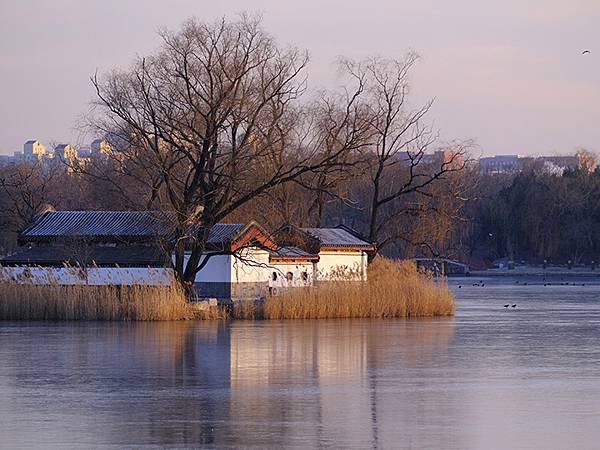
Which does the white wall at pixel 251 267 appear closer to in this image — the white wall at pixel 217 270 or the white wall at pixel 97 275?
the white wall at pixel 217 270

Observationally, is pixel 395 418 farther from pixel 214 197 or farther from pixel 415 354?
pixel 214 197

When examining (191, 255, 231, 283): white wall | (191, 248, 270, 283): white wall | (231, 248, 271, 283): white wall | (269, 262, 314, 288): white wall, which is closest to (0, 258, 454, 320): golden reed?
(231, 248, 271, 283): white wall

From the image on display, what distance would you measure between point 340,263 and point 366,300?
9.52 metres

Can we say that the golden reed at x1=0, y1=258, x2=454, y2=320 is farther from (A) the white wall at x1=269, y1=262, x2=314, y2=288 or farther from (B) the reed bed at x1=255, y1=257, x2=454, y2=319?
(A) the white wall at x1=269, y1=262, x2=314, y2=288

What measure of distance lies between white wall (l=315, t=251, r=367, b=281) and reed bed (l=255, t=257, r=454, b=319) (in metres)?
3.62

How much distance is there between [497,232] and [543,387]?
90979 millimetres

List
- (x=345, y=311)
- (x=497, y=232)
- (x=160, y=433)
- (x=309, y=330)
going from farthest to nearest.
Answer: (x=497, y=232) → (x=345, y=311) → (x=309, y=330) → (x=160, y=433)

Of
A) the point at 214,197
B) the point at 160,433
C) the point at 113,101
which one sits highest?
the point at 113,101

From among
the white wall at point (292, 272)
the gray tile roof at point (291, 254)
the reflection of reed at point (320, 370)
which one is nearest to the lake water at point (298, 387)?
the reflection of reed at point (320, 370)

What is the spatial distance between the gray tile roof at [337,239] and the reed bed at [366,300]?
20.8 feet

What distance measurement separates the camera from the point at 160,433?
46.1ft

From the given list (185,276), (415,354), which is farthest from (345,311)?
(415,354)

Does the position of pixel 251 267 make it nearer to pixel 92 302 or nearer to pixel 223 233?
pixel 223 233

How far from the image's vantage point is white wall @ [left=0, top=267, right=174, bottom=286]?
40750 millimetres
